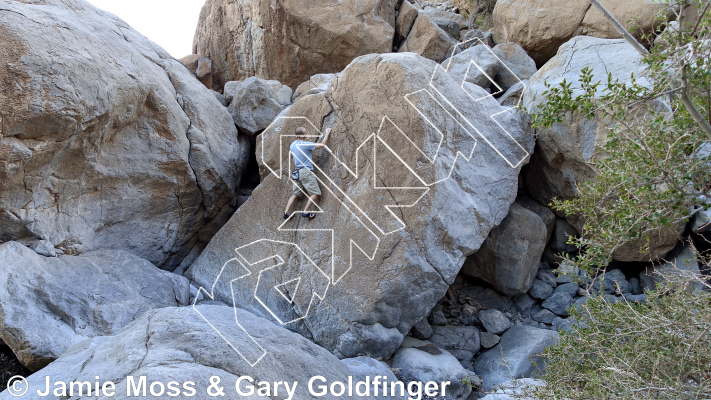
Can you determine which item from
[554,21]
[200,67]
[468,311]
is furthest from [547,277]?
[200,67]

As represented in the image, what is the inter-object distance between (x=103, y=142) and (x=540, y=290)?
7175 mm

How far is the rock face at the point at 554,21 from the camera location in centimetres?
980

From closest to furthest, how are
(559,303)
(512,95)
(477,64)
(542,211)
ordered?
1. (559,303)
2. (542,211)
3. (512,95)
4. (477,64)

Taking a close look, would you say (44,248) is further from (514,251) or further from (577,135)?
(577,135)

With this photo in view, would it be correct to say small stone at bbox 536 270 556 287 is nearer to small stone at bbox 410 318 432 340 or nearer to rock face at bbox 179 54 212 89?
small stone at bbox 410 318 432 340

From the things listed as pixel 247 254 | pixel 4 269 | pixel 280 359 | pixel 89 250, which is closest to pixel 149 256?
pixel 89 250

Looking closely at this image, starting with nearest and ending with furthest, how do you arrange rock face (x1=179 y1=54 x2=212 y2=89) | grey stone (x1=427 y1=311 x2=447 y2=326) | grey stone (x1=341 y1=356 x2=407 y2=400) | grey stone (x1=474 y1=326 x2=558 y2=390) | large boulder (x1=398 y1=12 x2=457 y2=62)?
grey stone (x1=341 y1=356 x2=407 y2=400) < grey stone (x1=474 y1=326 x2=558 y2=390) < grey stone (x1=427 y1=311 x2=447 y2=326) < large boulder (x1=398 y1=12 x2=457 y2=62) < rock face (x1=179 y1=54 x2=212 y2=89)

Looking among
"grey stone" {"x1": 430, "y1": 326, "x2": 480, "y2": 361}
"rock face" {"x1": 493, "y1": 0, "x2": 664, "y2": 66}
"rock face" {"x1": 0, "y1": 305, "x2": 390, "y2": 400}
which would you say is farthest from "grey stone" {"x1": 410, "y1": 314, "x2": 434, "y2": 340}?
"rock face" {"x1": 493, "y1": 0, "x2": 664, "y2": 66}

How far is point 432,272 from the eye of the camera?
6.23 metres

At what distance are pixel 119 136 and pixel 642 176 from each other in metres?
6.78

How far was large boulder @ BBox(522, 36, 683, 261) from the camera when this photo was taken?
7.10m

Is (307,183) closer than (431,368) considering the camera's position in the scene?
No

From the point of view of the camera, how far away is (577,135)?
7.27 meters

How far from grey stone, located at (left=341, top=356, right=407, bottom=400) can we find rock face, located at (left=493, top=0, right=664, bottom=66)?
27.8 ft
